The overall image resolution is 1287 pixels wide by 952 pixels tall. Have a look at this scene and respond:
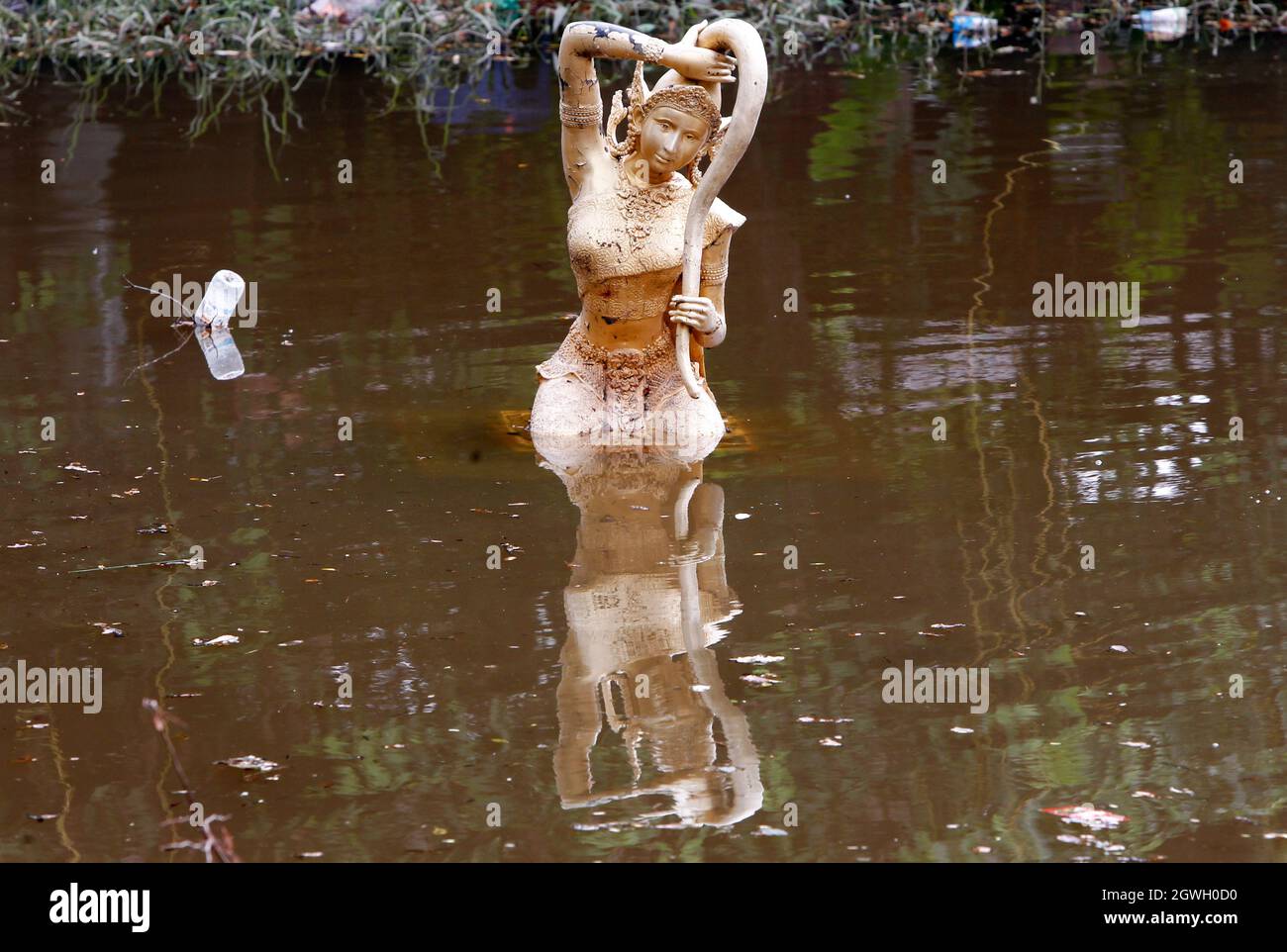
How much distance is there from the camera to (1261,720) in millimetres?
4785

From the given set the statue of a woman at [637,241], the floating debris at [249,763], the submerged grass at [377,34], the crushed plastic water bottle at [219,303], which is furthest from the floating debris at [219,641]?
the submerged grass at [377,34]

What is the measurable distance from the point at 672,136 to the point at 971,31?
10.3 meters

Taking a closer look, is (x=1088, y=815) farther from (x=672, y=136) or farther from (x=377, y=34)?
(x=377, y=34)

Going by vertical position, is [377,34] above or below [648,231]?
above

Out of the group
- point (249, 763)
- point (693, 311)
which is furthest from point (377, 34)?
point (249, 763)

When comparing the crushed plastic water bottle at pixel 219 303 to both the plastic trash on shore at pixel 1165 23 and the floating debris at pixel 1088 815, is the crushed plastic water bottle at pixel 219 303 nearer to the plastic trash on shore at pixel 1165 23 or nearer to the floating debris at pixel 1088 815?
the floating debris at pixel 1088 815

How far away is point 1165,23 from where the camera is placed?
1602cm

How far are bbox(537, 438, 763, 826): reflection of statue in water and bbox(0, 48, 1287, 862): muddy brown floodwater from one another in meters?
0.02

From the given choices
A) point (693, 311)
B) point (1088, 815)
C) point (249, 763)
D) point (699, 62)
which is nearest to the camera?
point (1088, 815)

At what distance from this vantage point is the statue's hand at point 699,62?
617cm

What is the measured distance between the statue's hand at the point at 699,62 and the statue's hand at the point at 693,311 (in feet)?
2.49

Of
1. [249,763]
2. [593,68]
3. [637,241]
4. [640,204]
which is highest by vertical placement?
[593,68]

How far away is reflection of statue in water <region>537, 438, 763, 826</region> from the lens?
455cm

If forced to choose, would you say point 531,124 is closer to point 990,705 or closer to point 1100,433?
point 1100,433
